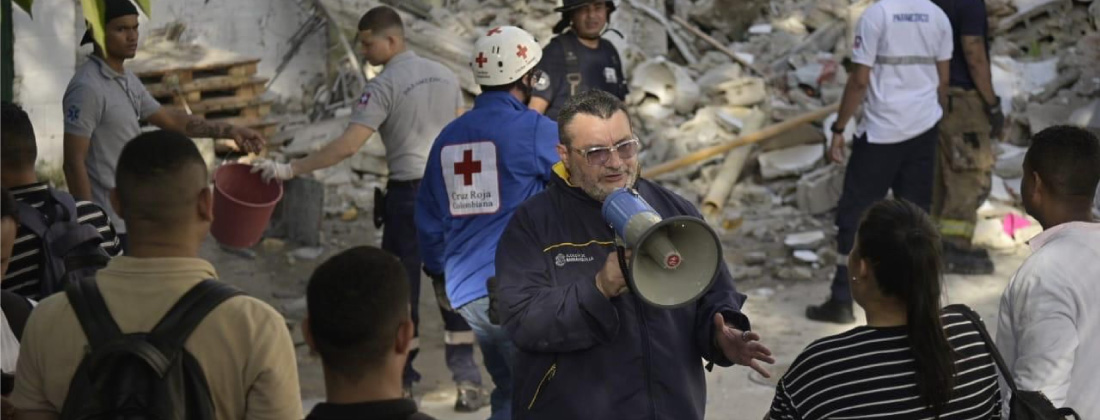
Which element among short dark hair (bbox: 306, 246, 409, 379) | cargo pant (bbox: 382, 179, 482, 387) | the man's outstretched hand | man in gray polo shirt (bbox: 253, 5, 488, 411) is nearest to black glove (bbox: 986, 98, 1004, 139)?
man in gray polo shirt (bbox: 253, 5, 488, 411)

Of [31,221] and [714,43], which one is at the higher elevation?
[31,221]

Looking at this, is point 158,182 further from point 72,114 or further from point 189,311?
point 72,114

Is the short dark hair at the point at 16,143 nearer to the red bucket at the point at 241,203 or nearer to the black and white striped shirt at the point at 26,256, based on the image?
the black and white striped shirt at the point at 26,256

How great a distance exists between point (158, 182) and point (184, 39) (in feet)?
23.9

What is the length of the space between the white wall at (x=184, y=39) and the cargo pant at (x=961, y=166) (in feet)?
17.5

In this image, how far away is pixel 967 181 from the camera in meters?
9.48

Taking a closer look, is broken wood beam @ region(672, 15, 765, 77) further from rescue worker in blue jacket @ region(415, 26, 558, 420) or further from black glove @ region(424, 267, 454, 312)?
rescue worker in blue jacket @ region(415, 26, 558, 420)

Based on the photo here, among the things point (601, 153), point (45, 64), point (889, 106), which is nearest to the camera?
point (601, 153)

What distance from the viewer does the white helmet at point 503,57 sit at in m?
5.94

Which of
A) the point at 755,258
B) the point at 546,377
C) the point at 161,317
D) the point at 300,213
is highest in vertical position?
the point at 161,317

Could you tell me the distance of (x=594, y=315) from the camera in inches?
149

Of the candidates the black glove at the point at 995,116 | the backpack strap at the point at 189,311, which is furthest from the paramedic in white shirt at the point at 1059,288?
the black glove at the point at 995,116

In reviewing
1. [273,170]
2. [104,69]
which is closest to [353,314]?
[104,69]

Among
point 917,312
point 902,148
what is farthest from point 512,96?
point 902,148
